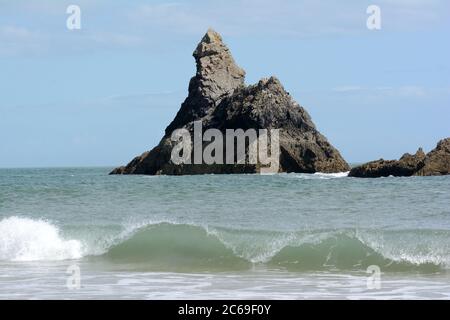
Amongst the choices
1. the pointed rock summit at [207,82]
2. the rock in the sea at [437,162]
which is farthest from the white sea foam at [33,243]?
the pointed rock summit at [207,82]

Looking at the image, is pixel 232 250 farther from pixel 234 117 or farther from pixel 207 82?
pixel 207 82

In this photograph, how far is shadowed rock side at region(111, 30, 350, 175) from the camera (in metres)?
93.1

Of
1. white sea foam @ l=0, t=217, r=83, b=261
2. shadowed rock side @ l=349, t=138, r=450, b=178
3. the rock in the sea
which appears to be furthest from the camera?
shadowed rock side @ l=349, t=138, r=450, b=178

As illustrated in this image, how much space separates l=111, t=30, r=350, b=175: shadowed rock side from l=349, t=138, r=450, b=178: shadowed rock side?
1709 centimetres

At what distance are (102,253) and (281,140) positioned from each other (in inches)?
2878

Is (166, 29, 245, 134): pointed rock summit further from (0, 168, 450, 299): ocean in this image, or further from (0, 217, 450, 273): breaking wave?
(0, 217, 450, 273): breaking wave

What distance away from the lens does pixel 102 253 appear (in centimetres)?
2219

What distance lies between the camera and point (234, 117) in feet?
324

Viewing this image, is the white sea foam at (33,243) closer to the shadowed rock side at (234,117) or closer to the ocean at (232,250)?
the ocean at (232,250)

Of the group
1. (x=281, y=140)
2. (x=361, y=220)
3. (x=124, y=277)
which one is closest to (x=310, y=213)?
(x=361, y=220)

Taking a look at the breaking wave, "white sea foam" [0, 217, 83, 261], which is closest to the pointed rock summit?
"white sea foam" [0, 217, 83, 261]

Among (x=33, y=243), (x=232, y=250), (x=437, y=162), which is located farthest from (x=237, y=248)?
(x=437, y=162)
